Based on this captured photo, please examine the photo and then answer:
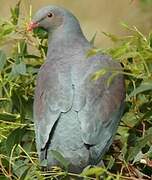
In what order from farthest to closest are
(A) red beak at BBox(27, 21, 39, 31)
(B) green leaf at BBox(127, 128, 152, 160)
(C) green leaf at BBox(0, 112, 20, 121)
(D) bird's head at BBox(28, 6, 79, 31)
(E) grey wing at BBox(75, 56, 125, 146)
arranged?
(D) bird's head at BBox(28, 6, 79, 31) → (A) red beak at BBox(27, 21, 39, 31) → (C) green leaf at BBox(0, 112, 20, 121) → (E) grey wing at BBox(75, 56, 125, 146) → (B) green leaf at BBox(127, 128, 152, 160)

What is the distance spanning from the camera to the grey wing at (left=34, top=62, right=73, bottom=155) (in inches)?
116

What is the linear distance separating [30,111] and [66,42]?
1.29 ft

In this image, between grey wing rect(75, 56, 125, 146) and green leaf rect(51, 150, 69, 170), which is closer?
green leaf rect(51, 150, 69, 170)

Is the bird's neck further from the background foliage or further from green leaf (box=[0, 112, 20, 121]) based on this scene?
green leaf (box=[0, 112, 20, 121])

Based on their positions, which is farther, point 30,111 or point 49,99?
point 30,111

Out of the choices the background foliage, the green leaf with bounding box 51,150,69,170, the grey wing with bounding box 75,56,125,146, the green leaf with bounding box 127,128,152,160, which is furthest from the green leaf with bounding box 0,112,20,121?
the green leaf with bounding box 127,128,152,160

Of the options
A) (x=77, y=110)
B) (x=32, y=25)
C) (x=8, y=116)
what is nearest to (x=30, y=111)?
(x=8, y=116)

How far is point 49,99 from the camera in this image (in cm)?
302

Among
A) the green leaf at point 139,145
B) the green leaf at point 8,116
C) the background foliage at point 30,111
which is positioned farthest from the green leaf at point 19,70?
the green leaf at point 139,145

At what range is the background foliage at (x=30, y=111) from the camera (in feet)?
8.83

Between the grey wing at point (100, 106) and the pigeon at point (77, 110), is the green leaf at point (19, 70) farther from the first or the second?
the grey wing at point (100, 106)

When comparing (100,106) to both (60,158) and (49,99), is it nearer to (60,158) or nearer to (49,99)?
(49,99)

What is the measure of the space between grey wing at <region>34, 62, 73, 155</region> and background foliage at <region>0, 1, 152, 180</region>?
0.18ft

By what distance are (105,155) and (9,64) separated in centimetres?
50
